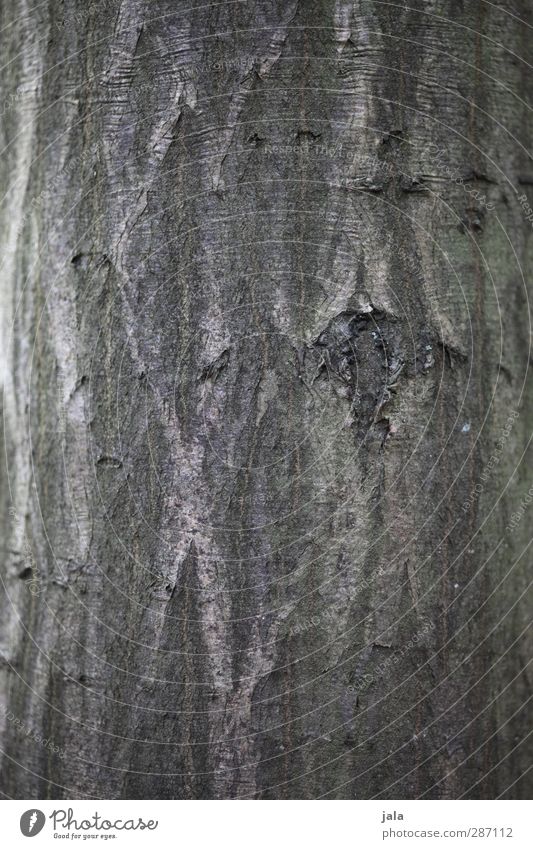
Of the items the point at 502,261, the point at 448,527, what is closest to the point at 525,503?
the point at 448,527

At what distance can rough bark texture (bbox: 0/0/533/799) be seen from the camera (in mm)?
664

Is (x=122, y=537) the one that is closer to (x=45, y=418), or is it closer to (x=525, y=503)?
(x=45, y=418)

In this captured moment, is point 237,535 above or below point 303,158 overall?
below

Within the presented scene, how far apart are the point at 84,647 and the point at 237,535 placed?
0.20 m

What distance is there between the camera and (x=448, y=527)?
27.3 inches

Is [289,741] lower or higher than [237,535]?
lower

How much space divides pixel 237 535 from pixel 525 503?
29cm

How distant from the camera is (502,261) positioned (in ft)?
2.33

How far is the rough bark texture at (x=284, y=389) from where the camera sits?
2.18 ft

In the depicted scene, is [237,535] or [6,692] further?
[6,692]

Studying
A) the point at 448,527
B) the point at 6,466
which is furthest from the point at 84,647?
the point at 448,527

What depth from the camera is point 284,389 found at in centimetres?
67
